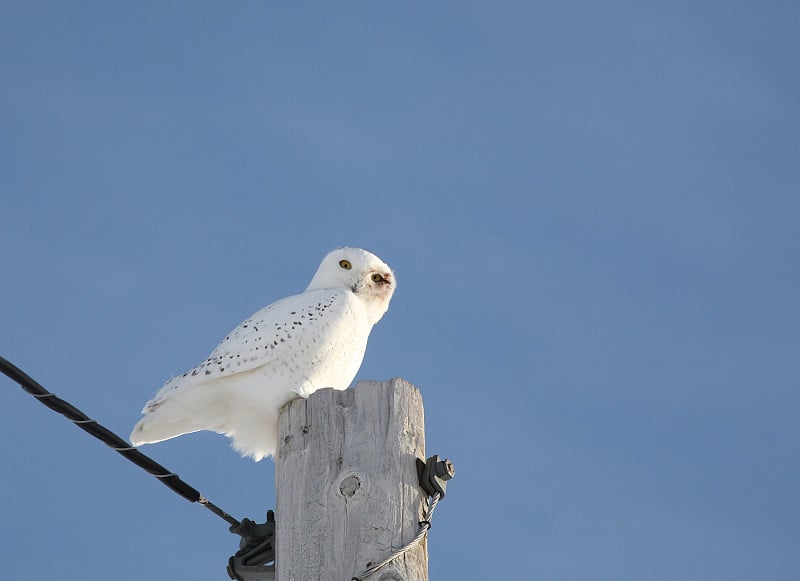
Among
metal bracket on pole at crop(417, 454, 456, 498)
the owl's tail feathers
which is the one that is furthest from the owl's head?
metal bracket on pole at crop(417, 454, 456, 498)

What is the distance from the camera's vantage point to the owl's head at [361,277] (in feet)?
22.2

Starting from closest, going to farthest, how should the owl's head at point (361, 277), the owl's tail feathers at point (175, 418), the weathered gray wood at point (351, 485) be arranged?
the weathered gray wood at point (351, 485) < the owl's tail feathers at point (175, 418) < the owl's head at point (361, 277)

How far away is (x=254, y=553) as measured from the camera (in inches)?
173

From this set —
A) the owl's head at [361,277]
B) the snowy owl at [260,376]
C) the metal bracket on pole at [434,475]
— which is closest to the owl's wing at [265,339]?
the snowy owl at [260,376]

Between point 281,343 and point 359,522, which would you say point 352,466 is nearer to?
point 359,522

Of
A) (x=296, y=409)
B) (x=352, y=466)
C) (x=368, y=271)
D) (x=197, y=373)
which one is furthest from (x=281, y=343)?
(x=352, y=466)

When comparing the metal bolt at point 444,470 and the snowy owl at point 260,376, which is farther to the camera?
the snowy owl at point 260,376

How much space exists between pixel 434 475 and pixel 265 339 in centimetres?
213

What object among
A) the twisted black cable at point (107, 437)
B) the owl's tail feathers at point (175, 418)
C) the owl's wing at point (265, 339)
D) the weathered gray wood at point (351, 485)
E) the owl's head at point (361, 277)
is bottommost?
the weathered gray wood at point (351, 485)

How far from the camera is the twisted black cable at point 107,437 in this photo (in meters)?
4.14

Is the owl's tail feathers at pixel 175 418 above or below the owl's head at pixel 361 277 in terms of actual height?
below

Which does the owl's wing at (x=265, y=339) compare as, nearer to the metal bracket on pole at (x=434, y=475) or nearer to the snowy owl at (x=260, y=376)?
the snowy owl at (x=260, y=376)

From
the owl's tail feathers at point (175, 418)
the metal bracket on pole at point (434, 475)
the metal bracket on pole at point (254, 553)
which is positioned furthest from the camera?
the owl's tail feathers at point (175, 418)

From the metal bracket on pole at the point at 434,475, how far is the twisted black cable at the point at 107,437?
983mm
